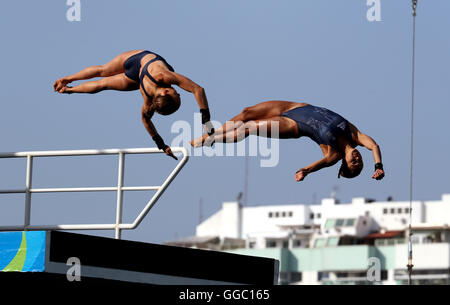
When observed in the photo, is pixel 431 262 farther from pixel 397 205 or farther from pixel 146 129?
pixel 146 129

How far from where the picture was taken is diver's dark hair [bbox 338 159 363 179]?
23188mm

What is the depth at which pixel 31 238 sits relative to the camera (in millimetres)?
20562

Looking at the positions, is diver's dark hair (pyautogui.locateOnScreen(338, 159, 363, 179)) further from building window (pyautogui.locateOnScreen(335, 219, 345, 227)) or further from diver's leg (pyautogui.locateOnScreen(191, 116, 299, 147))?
building window (pyautogui.locateOnScreen(335, 219, 345, 227))

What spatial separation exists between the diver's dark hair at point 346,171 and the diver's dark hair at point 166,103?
3.03 metres

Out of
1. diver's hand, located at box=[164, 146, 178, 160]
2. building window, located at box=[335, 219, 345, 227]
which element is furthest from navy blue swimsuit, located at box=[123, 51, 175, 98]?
building window, located at box=[335, 219, 345, 227]

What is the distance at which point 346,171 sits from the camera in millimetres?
23312

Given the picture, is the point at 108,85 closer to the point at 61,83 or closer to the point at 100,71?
the point at 100,71

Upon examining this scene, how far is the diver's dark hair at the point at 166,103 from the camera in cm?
2306

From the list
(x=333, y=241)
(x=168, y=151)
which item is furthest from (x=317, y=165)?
(x=333, y=241)

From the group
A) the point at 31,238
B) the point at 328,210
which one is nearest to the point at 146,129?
the point at 31,238

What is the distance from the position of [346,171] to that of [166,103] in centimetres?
332

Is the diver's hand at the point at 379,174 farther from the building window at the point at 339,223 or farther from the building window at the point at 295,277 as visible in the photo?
the building window at the point at 339,223

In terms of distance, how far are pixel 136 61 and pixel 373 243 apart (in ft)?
464
